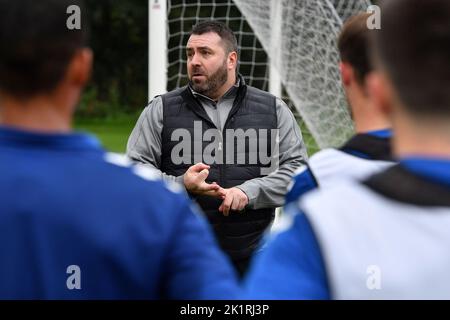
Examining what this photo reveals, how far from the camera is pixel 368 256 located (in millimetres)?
1322

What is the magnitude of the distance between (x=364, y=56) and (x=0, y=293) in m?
1.22

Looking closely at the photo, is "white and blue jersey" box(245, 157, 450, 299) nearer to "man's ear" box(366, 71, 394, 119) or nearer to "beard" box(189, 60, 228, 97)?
"man's ear" box(366, 71, 394, 119)

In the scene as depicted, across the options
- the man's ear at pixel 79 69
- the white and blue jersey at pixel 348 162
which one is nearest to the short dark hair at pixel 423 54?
the man's ear at pixel 79 69

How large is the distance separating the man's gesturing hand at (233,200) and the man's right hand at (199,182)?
0.04m

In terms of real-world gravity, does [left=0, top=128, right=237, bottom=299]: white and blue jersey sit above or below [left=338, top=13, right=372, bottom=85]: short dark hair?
below

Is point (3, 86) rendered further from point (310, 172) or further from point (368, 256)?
point (310, 172)

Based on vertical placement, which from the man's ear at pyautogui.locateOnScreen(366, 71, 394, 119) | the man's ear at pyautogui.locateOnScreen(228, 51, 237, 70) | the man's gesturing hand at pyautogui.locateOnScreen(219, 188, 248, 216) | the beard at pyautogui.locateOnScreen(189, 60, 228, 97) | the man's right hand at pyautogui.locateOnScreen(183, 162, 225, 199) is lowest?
the man's gesturing hand at pyautogui.locateOnScreen(219, 188, 248, 216)

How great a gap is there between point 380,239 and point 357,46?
107 centimetres

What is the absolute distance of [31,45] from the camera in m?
1.47

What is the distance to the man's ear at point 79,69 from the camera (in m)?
1.52

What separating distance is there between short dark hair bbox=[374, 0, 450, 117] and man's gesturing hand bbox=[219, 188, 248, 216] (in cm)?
279

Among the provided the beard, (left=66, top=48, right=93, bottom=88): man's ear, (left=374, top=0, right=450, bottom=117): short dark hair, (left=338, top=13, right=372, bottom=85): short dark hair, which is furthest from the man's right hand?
(left=374, top=0, right=450, bottom=117): short dark hair

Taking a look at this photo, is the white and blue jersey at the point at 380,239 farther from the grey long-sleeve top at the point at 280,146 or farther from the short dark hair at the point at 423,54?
the grey long-sleeve top at the point at 280,146

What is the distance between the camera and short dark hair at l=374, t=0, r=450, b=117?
52.2 inches
